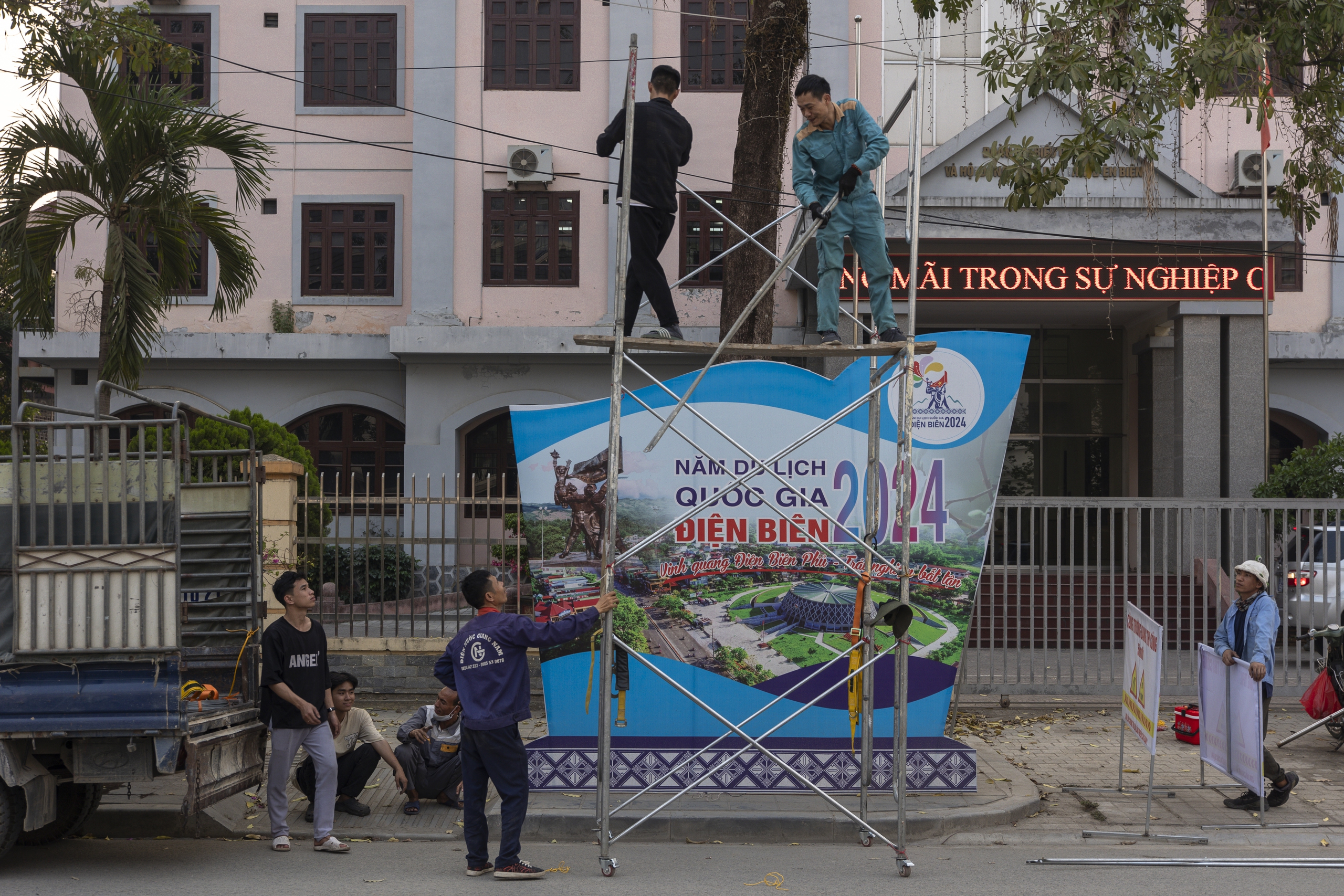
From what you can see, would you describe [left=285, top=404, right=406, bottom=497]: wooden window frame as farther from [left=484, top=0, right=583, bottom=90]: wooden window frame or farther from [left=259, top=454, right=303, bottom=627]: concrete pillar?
[left=259, top=454, right=303, bottom=627]: concrete pillar

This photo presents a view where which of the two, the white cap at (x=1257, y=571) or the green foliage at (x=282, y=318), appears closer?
the white cap at (x=1257, y=571)

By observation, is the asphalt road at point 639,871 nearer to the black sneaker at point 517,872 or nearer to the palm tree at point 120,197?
the black sneaker at point 517,872

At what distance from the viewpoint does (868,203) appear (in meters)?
7.63

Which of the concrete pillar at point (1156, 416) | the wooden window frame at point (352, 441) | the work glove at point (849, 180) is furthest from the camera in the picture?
the wooden window frame at point (352, 441)

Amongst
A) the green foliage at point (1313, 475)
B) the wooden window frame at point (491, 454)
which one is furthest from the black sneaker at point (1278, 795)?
the wooden window frame at point (491, 454)

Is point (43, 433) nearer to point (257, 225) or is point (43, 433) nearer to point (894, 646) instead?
point (257, 225)

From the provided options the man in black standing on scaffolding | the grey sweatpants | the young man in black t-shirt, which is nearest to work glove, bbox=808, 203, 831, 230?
the man in black standing on scaffolding

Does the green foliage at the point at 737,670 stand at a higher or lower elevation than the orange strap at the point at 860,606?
lower

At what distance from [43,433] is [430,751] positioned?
10588 mm

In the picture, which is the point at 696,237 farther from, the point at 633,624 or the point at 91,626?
the point at 91,626

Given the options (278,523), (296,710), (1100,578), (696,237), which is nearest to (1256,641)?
(1100,578)

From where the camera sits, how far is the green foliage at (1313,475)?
1408 cm

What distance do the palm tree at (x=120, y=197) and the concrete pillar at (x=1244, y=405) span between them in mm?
13364

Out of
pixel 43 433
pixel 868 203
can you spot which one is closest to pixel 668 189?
pixel 868 203
